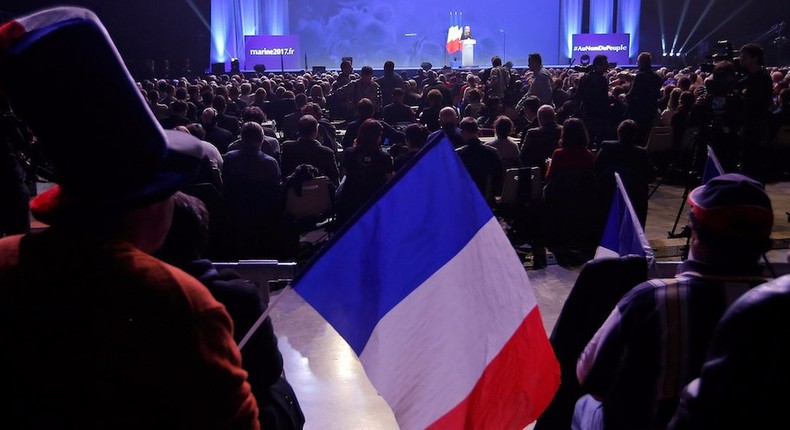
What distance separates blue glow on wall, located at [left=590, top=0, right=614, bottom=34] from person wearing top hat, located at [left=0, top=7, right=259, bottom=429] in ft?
98.1

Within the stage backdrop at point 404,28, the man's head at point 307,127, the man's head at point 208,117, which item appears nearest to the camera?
the man's head at point 307,127

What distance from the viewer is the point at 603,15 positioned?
29.5 m

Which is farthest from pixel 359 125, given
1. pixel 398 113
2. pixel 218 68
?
pixel 218 68

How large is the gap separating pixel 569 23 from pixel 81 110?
31.0 metres

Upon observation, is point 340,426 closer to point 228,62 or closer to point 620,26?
point 228,62

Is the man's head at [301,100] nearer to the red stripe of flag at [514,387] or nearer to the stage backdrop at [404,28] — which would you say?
the red stripe of flag at [514,387]

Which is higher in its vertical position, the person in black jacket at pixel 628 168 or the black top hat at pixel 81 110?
the black top hat at pixel 81 110

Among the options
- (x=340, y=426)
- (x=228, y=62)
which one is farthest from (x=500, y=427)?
(x=228, y=62)

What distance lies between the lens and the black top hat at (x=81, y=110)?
48.9 inches

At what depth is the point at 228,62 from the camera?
92.1 feet

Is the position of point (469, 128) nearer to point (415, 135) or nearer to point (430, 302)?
point (415, 135)

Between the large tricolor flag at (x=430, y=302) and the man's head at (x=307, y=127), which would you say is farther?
the man's head at (x=307, y=127)

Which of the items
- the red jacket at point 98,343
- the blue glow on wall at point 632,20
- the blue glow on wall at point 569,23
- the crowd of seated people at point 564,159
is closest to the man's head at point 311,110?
the crowd of seated people at point 564,159

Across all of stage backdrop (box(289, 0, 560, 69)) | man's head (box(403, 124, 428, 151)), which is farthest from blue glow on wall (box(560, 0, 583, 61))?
man's head (box(403, 124, 428, 151))
